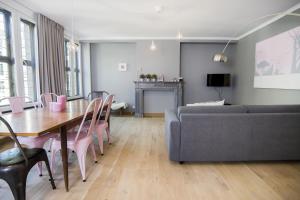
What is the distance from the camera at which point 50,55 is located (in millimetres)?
4055

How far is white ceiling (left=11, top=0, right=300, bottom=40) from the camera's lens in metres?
3.20

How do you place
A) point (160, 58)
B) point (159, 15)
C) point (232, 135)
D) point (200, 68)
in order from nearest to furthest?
point (232, 135), point (159, 15), point (160, 58), point (200, 68)

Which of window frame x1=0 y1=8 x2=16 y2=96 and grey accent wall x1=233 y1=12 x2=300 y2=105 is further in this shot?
grey accent wall x1=233 y1=12 x2=300 y2=105

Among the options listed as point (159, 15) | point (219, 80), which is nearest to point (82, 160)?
point (159, 15)

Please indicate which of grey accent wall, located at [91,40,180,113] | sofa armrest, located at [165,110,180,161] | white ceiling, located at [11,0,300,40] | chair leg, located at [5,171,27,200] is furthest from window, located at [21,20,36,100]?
sofa armrest, located at [165,110,180,161]

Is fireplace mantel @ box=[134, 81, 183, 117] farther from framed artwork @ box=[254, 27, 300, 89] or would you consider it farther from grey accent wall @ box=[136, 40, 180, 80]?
framed artwork @ box=[254, 27, 300, 89]

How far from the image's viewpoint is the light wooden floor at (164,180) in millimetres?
1744

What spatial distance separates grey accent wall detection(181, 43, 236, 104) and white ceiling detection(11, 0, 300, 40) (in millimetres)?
656

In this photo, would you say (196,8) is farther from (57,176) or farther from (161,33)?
(57,176)

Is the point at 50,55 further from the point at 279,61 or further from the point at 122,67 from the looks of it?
the point at 279,61

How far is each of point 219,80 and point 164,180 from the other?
171 inches

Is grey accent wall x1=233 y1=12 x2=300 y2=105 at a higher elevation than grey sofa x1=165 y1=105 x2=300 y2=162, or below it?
higher

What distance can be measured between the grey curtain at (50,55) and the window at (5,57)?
0.58m

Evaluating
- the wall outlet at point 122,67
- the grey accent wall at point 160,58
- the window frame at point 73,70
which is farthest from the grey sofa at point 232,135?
the window frame at point 73,70
